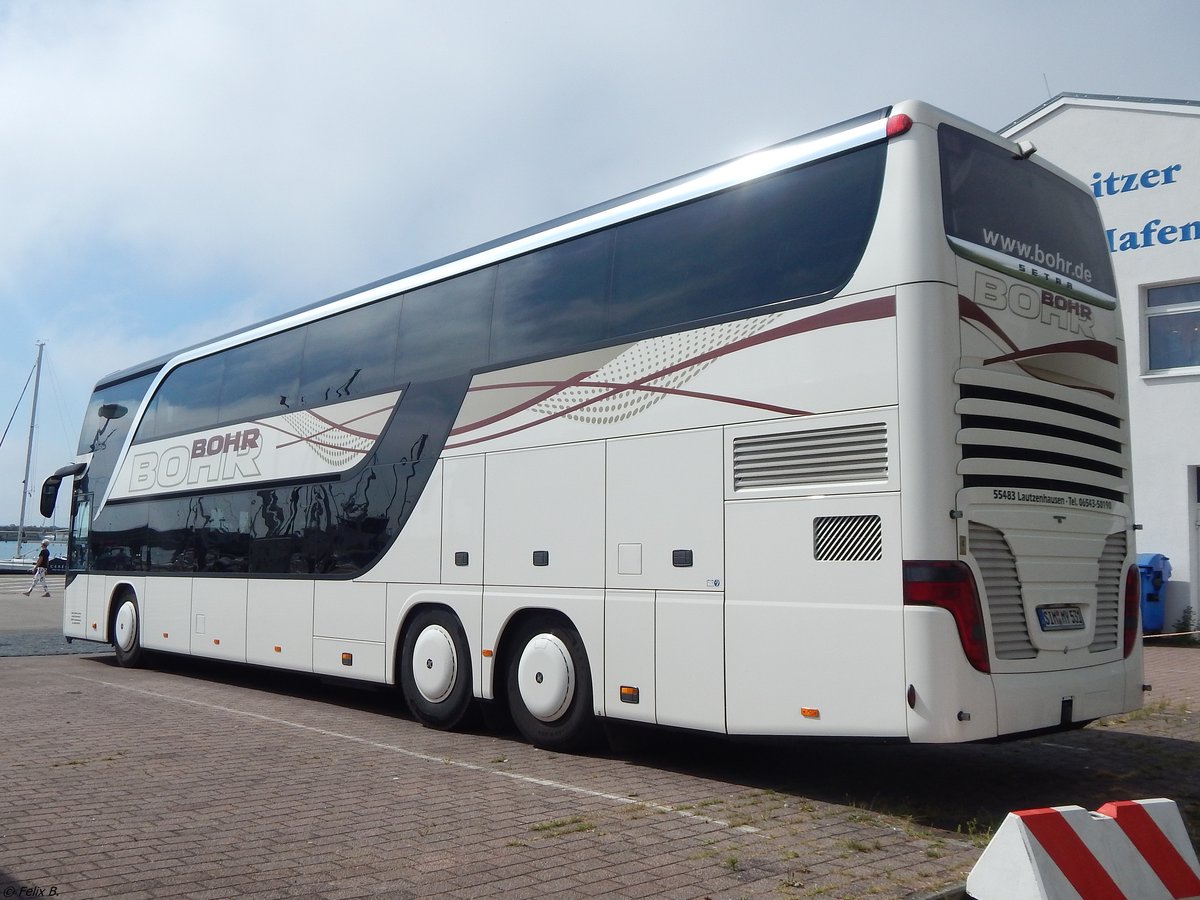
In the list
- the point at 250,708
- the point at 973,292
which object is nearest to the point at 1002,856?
the point at 973,292

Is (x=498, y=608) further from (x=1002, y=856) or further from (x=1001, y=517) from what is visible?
(x=1002, y=856)

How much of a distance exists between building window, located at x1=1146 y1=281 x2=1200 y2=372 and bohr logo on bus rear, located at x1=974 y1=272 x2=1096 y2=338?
1226cm

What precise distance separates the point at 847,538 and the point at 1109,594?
7.56 feet

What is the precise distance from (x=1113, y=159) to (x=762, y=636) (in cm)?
1605

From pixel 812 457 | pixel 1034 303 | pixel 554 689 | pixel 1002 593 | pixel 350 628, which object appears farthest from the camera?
pixel 350 628

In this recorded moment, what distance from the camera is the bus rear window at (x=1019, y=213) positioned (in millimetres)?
6840

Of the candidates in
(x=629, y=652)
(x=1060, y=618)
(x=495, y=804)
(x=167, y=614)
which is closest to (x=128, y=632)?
(x=167, y=614)

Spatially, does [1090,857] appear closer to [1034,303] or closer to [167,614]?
[1034,303]

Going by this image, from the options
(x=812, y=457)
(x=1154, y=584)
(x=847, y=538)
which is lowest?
(x=1154, y=584)

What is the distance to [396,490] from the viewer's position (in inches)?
419

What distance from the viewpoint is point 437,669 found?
9.91 meters

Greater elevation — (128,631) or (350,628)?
(350,628)

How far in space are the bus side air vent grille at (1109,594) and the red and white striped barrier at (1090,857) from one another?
2326 mm

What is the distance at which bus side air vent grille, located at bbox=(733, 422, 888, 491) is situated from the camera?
21.6ft
